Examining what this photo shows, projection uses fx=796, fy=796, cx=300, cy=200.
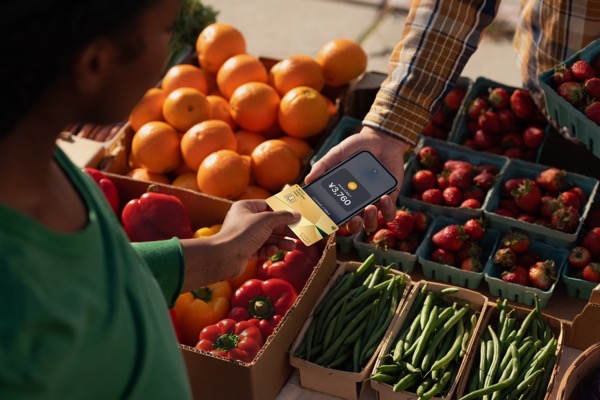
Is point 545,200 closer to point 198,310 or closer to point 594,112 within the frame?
point 594,112

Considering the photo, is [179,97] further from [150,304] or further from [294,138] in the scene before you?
[150,304]

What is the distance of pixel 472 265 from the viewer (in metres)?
2.68

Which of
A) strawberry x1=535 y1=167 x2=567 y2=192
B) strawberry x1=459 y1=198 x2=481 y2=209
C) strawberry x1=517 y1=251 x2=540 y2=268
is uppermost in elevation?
strawberry x1=535 y1=167 x2=567 y2=192

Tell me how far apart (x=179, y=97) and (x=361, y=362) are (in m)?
1.41

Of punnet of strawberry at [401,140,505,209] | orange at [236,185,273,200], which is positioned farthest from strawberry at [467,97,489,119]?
orange at [236,185,273,200]

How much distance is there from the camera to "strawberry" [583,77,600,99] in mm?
2348

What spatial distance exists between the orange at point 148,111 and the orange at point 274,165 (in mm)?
512

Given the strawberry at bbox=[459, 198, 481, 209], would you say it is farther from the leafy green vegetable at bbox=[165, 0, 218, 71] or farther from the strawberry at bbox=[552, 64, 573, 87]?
the leafy green vegetable at bbox=[165, 0, 218, 71]

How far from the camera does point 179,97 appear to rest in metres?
3.20

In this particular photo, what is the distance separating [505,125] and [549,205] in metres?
0.55

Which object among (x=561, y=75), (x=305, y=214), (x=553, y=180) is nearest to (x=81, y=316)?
(x=305, y=214)

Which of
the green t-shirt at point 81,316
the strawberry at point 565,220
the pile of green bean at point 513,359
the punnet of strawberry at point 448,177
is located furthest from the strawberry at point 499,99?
the green t-shirt at point 81,316

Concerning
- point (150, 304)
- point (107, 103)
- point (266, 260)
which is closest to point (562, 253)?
point (266, 260)

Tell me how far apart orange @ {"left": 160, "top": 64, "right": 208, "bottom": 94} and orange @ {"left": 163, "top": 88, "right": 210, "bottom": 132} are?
0.18 metres
